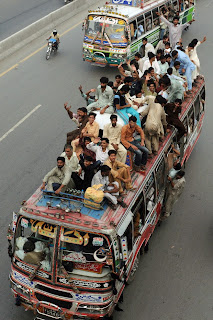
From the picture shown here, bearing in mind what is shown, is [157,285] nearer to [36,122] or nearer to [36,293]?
[36,293]

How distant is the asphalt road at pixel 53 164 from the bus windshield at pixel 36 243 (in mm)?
1363

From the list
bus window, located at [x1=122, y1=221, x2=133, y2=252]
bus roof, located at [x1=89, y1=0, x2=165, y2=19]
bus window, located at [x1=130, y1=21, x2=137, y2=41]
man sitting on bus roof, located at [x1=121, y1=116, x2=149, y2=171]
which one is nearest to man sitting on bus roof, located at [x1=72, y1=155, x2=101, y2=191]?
man sitting on bus roof, located at [x1=121, y1=116, x2=149, y2=171]

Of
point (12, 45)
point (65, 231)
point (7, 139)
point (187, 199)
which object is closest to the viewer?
point (65, 231)

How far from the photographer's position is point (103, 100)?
33.4ft

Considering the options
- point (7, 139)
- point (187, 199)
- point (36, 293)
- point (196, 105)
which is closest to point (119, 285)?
point (36, 293)

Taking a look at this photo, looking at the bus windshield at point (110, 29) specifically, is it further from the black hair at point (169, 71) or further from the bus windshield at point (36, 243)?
the bus windshield at point (36, 243)

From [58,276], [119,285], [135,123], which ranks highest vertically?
[135,123]

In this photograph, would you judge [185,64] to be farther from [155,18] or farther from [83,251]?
[155,18]

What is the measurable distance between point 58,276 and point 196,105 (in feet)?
20.7

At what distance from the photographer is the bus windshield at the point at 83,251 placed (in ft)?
22.2

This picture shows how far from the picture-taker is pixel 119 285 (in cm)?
739

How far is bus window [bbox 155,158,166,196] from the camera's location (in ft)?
29.0

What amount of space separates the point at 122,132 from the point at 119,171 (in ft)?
3.71

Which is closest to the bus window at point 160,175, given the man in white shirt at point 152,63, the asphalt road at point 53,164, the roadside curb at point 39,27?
the asphalt road at point 53,164
